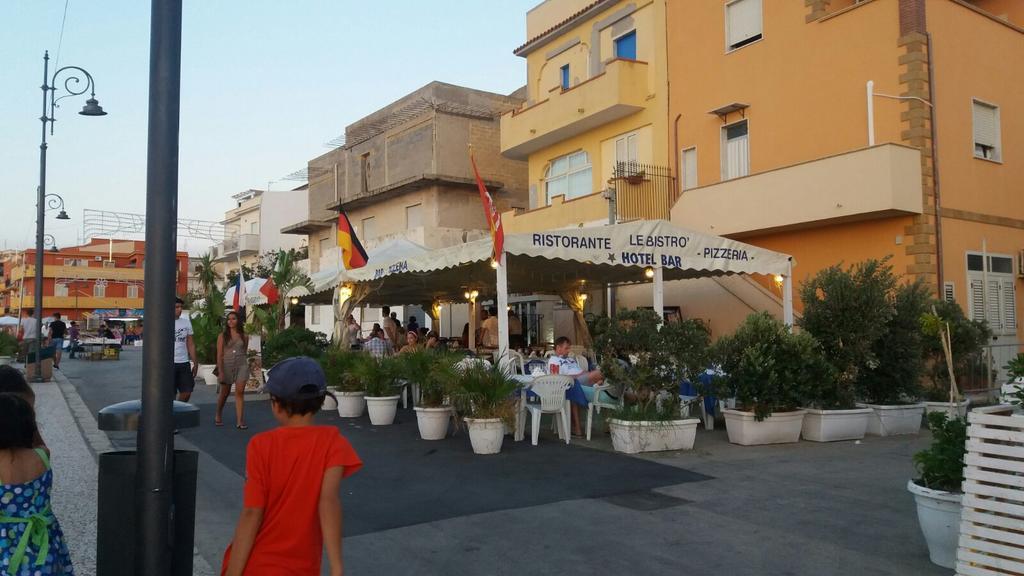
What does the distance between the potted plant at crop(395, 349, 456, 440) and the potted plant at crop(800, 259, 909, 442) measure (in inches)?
183

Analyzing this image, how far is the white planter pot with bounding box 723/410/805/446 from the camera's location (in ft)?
31.6

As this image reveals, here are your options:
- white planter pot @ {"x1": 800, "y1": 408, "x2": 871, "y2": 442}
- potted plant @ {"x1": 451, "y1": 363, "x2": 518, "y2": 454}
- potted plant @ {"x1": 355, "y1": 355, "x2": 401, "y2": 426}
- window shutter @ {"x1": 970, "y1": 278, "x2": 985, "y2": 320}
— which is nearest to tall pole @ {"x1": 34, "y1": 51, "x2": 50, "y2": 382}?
potted plant @ {"x1": 355, "y1": 355, "x2": 401, "y2": 426}

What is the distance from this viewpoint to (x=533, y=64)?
25.6 meters

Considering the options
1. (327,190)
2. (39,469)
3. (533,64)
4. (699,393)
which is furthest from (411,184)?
(39,469)

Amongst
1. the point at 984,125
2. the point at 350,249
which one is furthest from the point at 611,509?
the point at 984,125

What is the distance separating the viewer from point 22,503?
120 inches

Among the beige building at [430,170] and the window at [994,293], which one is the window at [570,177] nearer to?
the beige building at [430,170]

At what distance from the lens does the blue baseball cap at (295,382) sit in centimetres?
283

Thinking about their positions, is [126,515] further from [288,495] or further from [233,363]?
[233,363]

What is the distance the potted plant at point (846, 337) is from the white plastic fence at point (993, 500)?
5792 mm

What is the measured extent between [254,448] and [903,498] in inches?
239

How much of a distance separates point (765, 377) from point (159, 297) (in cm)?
794

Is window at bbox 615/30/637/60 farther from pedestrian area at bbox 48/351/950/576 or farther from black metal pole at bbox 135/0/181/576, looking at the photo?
black metal pole at bbox 135/0/181/576

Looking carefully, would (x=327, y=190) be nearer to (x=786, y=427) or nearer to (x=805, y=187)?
(x=805, y=187)
